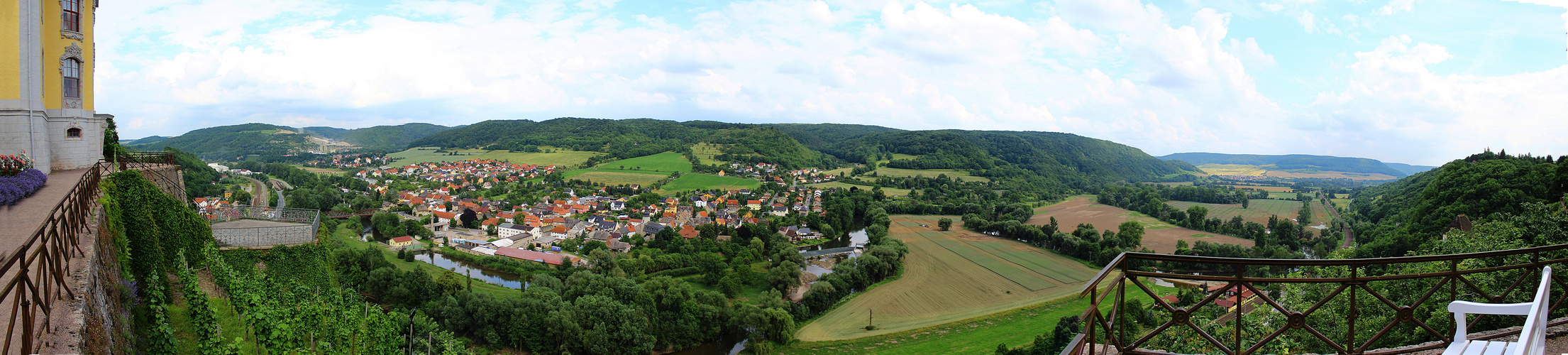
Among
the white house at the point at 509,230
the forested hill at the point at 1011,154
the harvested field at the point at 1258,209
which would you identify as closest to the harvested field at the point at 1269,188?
the forested hill at the point at 1011,154

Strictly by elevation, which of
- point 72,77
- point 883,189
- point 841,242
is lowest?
point 841,242

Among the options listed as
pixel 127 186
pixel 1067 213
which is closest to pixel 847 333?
pixel 127 186

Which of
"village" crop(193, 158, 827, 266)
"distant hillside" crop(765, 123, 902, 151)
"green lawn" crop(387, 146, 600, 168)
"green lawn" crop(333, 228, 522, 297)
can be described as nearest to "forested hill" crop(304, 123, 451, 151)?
"green lawn" crop(387, 146, 600, 168)

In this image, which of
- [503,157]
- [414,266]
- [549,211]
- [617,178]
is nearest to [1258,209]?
[549,211]

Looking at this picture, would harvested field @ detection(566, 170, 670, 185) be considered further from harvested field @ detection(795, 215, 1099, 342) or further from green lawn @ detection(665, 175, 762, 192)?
harvested field @ detection(795, 215, 1099, 342)

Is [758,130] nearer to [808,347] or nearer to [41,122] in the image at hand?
[808,347]

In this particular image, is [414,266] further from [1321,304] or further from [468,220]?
[1321,304]

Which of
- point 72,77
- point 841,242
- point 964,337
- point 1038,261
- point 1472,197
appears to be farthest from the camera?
point 841,242

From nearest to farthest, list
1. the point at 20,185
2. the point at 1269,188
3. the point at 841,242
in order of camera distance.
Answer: the point at 20,185
the point at 841,242
the point at 1269,188
